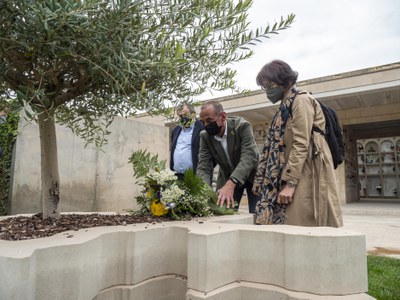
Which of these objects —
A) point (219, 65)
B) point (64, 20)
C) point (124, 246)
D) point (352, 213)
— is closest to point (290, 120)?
point (219, 65)

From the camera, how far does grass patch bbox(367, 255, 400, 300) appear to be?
2.32 metres

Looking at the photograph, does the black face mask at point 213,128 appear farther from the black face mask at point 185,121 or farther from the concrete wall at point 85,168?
the concrete wall at point 85,168

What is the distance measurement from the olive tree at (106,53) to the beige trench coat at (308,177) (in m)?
0.52

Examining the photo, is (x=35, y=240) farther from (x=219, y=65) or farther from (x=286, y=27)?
(x=286, y=27)

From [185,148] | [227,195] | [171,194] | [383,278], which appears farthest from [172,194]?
[383,278]

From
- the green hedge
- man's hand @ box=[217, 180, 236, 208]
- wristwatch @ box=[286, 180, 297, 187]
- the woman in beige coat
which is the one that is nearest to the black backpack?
the woman in beige coat

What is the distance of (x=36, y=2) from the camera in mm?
1273

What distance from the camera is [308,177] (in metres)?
1.90

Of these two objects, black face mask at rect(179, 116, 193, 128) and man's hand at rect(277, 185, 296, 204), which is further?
black face mask at rect(179, 116, 193, 128)

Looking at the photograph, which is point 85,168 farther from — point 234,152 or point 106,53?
point 106,53

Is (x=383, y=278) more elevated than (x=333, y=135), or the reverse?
(x=333, y=135)

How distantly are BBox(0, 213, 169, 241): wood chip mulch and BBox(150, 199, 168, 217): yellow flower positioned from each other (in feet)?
0.16

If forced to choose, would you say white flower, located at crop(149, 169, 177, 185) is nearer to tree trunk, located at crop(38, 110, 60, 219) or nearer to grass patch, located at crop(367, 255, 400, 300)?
tree trunk, located at crop(38, 110, 60, 219)

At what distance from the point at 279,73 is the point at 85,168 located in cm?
465
